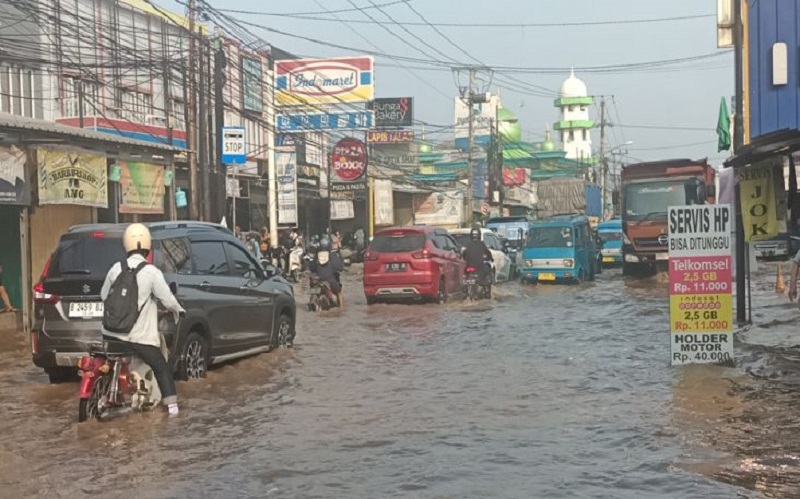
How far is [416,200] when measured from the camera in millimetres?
49906

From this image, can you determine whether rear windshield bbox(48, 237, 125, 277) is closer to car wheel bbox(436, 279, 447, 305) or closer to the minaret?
car wheel bbox(436, 279, 447, 305)

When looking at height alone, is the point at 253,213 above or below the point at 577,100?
below

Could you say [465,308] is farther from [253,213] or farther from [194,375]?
[253,213]

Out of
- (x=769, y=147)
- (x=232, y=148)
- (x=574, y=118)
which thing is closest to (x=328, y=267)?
(x=232, y=148)

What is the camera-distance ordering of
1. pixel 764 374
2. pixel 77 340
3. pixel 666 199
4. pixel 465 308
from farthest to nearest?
pixel 666 199, pixel 465 308, pixel 764 374, pixel 77 340

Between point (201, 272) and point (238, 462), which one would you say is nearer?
point (238, 462)

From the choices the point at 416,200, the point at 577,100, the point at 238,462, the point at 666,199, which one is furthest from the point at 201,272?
the point at 577,100

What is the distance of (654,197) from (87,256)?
65.0ft

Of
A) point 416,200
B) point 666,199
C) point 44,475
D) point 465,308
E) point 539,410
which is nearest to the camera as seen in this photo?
point 44,475

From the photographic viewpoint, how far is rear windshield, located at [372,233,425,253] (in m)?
19.3

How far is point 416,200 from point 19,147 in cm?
3631

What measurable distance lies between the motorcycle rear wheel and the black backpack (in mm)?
547

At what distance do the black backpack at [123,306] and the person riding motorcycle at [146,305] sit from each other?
5cm

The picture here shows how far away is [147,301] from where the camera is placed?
7.85 metres
